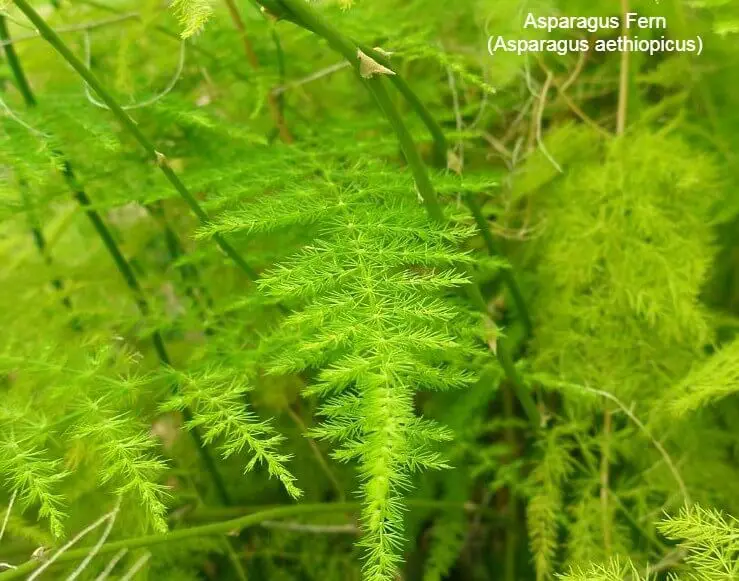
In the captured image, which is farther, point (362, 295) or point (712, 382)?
point (712, 382)

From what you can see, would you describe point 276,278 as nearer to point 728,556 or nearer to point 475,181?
point 475,181

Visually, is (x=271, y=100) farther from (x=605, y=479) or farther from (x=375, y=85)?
(x=605, y=479)

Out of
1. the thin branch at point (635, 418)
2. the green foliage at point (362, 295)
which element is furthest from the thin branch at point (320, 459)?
the thin branch at point (635, 418)

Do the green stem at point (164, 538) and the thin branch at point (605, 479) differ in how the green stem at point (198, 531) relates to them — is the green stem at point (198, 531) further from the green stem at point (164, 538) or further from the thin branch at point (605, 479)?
the thin branch at point (605, 479)

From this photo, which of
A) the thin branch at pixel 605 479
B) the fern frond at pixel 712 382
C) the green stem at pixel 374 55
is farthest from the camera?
the thin branch at pixel 605 479

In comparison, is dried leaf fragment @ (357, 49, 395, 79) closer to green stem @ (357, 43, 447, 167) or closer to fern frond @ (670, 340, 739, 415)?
green stem @ (357, 43, 447, 167)

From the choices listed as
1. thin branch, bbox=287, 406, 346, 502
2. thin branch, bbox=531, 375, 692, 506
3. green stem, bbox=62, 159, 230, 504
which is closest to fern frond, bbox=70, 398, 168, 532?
green stem, bbox=62, 159, 230, 504

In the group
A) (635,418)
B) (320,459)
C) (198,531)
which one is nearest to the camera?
(198,531)

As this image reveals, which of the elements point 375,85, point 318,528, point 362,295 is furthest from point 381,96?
point 318,528
